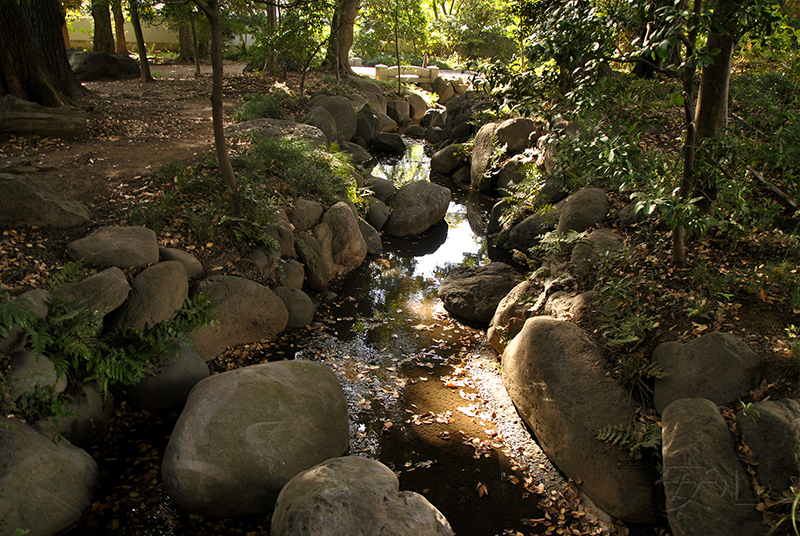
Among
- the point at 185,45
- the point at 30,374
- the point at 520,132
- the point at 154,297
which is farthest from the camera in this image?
the point at 185,45

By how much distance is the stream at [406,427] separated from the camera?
→ 3.86 metres

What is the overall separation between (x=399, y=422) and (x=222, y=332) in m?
2.22

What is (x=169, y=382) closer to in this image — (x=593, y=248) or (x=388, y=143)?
(x=593, y=248)

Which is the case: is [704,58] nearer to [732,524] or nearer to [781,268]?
[781,268]

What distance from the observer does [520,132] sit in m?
11.0

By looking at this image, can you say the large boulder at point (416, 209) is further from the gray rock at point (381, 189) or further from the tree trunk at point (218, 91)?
the tree trunk at point (218, 91)

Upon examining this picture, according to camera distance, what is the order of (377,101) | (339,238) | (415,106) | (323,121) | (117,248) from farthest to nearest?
(415,106)
(377,101)
(323,121)
(339,238)
(117,248)

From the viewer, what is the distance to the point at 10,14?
8.24 meters

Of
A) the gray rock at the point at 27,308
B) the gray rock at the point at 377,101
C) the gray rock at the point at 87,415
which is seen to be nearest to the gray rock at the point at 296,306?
the gray rock at the point at 87,415

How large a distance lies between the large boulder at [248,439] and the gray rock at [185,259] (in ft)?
5.45

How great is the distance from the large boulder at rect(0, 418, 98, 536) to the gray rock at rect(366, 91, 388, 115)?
47.0 ft

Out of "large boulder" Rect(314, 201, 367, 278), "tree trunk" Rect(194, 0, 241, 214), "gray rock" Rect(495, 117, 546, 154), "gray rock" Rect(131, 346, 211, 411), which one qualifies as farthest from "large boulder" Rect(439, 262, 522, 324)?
"gray rock" Rect(495, 117, 546, 154)

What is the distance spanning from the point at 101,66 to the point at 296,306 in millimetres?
14124

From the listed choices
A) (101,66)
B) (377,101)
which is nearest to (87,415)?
(377,101)
